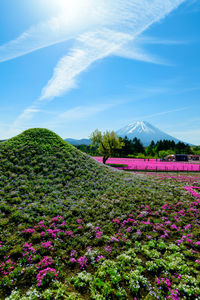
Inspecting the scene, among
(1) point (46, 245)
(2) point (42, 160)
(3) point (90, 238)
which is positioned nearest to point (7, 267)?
(1) point (46, 245)

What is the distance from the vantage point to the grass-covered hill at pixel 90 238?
244 inches

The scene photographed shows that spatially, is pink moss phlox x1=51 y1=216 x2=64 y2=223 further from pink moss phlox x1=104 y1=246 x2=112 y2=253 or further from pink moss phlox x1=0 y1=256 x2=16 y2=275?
pink moss phlox x1=104 y1=246 x2=112 y2=253

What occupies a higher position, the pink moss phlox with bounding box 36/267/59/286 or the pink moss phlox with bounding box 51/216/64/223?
the pink moss phlox with bounding box 51/216/64/223

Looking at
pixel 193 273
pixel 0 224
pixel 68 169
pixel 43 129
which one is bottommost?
pixel 193 273

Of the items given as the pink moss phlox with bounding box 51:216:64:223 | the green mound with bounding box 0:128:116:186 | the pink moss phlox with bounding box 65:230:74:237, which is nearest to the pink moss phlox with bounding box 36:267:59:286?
the pink moss phlox with bounding box 65:230:74:237

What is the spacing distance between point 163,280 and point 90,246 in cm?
417

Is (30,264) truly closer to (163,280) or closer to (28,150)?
(163,280)

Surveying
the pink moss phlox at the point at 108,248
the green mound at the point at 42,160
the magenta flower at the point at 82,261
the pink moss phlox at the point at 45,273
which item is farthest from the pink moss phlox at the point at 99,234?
the green mound at the point at 42,160

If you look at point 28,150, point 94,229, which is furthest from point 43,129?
point 94,229

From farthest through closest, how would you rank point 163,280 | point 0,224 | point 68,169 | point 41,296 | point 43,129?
1. point 43,129
2. point 68,169
3. point 0,224
4. point 163,280
5. point 41,296

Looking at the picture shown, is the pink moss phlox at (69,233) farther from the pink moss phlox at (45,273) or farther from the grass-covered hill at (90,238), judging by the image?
the pink moss phlox at (45,273)

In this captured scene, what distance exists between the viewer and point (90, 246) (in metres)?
8.77

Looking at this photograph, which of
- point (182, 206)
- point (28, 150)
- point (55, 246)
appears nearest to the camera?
point (55, 246)

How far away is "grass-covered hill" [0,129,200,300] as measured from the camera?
6.20 meters
